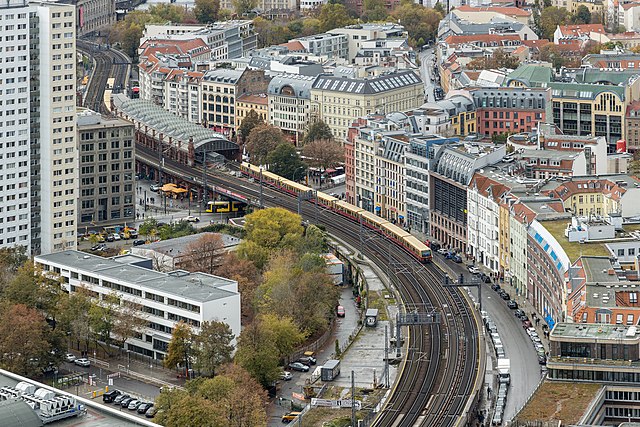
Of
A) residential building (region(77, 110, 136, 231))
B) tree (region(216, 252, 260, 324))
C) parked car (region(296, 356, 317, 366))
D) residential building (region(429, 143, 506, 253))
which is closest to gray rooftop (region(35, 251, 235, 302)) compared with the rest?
tree (region(216, 252, 260, 324))

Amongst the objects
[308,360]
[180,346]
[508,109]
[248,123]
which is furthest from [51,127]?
[508,109]

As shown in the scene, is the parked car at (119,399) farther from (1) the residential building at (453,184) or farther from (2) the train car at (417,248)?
(1) the residential building at (453,184)

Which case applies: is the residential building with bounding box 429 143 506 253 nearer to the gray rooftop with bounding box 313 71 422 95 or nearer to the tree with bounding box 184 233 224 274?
the tree with bounding box 184 233 224 274

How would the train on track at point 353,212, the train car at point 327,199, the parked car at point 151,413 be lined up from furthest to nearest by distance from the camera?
1. the train car at point 327,199
2. the train on track at point 353,212
3. the parked car at point 151,413

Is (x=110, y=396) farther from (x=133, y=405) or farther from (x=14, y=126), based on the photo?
(x=14, y=126)

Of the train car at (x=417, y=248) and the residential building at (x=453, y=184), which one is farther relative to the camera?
the residential building at (x=453, y=184)

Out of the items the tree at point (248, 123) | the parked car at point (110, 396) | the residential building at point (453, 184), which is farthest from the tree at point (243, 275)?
the tree at point (248, 123)

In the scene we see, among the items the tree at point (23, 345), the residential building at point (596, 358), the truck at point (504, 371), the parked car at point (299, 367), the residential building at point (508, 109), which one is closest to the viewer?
the residential building at point (596, 358)
